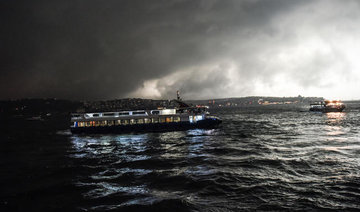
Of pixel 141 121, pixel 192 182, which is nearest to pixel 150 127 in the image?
pixel 141 121

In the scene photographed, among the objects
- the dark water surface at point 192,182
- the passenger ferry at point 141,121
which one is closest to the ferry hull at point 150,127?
the passenger ferry at point 141,121

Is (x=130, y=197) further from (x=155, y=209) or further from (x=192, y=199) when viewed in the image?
(x=192, y=199)

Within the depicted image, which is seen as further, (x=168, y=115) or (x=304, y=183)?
(x=168, y=115)

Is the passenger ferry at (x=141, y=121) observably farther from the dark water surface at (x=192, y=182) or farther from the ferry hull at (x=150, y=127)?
the dark water surface at (x=192, y=182)

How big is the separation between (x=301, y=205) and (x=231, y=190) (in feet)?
13.8

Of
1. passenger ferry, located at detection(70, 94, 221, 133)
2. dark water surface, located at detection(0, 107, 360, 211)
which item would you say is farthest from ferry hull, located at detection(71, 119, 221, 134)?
dark water surface, located at detection(0, 107, 360, 211)

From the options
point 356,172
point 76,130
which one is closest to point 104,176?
point 356,172

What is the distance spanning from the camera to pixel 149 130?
55.2 meters

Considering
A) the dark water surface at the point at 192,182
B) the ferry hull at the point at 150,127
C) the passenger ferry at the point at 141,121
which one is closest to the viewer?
the dark water surface at the point at 192,182

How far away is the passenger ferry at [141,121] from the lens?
5516cm

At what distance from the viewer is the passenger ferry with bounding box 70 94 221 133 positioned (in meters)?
55.2

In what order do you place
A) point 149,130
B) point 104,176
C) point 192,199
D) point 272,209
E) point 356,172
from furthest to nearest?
point 149,130 < point 104,176 < point 356,172 < point 192,199 < point 272,209

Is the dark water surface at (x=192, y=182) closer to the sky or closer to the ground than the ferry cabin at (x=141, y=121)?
closer to the ground

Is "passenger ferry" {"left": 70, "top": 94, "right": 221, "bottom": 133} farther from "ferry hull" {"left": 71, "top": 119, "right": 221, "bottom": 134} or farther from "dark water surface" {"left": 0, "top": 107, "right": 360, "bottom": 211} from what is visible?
"dark water surface" {"left": 0, "top": 107, "right": 360, "bottom": 211}
